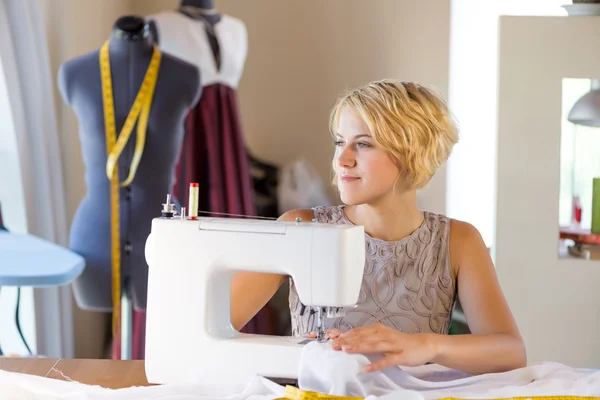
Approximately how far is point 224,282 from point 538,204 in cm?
166

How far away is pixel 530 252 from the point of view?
2.87 m

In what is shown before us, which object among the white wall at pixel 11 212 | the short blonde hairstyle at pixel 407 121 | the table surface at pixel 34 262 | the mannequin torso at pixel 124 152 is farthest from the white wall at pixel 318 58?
the short blonde hairstyle at pixel 407 121

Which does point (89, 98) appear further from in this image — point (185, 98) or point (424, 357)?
point (424, 357)

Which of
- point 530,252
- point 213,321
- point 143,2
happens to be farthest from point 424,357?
point 143,2

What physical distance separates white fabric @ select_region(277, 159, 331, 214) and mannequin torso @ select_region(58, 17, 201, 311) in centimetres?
136

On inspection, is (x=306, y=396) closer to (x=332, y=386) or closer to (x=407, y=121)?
(x=332, y=386)

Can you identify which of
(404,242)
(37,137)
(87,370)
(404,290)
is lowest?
(87,370)

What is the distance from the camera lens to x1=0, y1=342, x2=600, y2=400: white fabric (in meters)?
1.36

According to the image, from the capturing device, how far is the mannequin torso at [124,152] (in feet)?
9.55

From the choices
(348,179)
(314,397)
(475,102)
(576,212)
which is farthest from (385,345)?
(475,102)

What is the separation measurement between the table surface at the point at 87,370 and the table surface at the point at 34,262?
69 centimetres

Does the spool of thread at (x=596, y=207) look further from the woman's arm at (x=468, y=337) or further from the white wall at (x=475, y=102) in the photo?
the white wall at (x=475, y=102)

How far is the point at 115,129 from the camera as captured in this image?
2.93 metres

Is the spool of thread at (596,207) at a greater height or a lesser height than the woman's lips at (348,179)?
lesser
